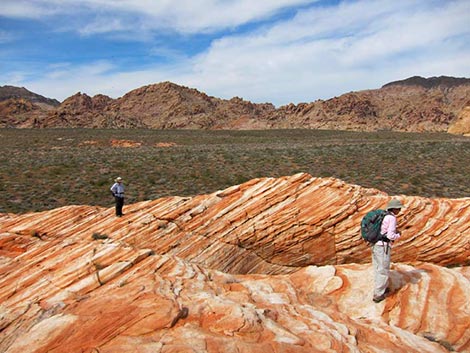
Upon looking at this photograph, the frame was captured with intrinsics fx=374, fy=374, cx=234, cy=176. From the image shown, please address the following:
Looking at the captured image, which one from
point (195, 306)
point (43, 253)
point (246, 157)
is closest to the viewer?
point (195, 306)

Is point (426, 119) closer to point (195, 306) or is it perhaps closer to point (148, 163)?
point (148, 163)

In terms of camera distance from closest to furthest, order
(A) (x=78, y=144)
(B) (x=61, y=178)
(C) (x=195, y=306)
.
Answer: (C) (x=195, y=306)
(B) (x=61, y=178)
(A) (x=78, y=144)

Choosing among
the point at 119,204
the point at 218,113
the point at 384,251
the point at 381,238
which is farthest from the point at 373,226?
the point at 218,113

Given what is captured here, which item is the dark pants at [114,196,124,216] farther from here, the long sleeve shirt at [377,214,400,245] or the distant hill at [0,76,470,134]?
the distant hill at [0,76,470,134]

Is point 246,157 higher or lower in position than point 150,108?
lower

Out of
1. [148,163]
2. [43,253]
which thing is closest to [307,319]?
[43,253]

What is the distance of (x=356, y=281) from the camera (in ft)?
31.8

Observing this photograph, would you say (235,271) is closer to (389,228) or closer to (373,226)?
(373,226)

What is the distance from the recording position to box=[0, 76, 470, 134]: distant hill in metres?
114

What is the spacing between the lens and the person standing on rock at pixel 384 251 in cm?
A: 859

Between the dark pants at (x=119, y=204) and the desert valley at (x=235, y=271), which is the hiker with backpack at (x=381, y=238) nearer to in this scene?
the desert valley at (x=235, y=271)

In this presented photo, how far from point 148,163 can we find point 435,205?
2598cm

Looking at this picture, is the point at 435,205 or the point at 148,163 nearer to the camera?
the point at 435,205

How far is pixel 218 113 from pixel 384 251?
429ft
